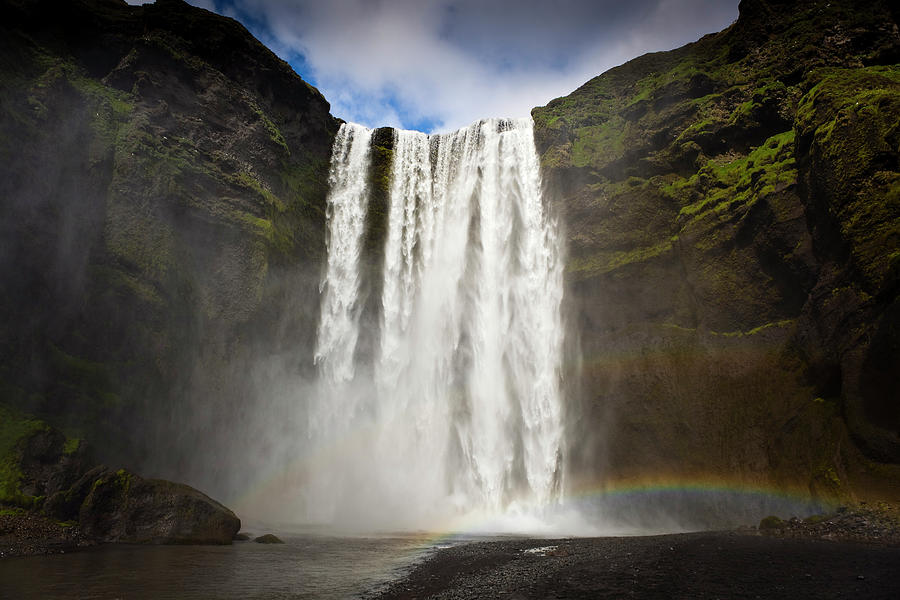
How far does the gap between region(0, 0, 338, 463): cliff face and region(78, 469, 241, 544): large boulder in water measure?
4.58 meters

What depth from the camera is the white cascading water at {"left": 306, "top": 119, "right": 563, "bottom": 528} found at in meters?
27.1

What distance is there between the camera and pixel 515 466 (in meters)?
26.6

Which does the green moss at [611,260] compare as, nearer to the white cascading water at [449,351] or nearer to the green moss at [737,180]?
the white cascading water at [449,351]

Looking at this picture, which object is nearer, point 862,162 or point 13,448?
point 13,448

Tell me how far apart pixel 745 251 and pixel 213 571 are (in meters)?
23.6

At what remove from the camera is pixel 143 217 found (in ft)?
83.1

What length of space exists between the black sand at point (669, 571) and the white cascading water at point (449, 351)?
11761 millimetres

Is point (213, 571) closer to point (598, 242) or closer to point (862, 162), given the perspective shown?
point (598, 242)

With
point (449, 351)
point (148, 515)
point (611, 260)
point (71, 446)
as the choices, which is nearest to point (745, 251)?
point (611, 260)

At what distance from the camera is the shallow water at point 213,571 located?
31.7 feet

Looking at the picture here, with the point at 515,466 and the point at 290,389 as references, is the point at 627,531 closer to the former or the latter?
the point at 515,466

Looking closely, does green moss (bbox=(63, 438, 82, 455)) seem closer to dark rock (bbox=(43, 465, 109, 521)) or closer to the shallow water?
dark rock (bbox=(43, 465, 109, 521))

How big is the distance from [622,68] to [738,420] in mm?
23281

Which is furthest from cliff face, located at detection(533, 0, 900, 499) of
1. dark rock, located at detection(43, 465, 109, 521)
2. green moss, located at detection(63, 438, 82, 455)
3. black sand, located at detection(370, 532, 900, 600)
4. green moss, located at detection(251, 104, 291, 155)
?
green moss, located at detection(63, 438, 82, 455)
